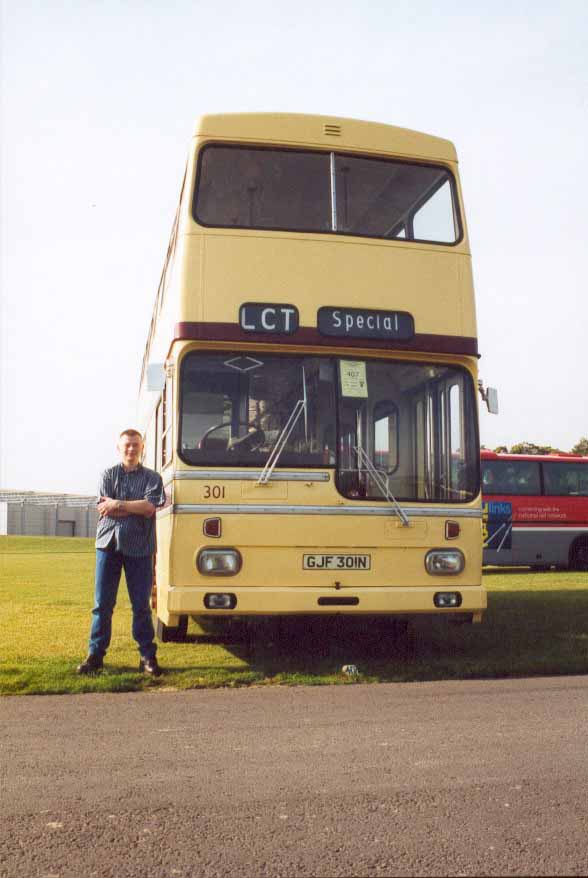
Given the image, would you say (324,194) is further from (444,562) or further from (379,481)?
(444,562)

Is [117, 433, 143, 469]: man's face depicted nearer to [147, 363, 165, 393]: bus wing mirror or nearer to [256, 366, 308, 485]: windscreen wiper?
[147, 363, 165, 393]: bus wing mirror

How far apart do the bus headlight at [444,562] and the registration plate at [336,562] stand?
522 millimetres

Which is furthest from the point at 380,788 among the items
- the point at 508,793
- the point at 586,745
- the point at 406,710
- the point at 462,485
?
the point at 462,485

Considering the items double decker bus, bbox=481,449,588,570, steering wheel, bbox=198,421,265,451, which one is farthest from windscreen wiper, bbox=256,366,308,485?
double decker bus, bbox=481,449,588,570

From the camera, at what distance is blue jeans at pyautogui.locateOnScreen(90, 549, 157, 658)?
26.1 feet

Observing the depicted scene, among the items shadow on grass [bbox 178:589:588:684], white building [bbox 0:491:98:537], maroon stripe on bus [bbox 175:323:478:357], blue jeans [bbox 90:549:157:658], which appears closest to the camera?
blue jeans [bbox 90:549:157:658]

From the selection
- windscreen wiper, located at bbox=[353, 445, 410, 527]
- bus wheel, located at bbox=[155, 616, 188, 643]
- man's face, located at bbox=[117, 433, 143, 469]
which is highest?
man's face, located at bbox=[117, 433, 143, 469]

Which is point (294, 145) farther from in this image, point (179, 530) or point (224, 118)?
point (179, 530)

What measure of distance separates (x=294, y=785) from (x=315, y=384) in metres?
4.14

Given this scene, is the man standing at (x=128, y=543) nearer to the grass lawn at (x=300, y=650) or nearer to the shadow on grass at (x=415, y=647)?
the grass lawn at (x=300, y=650)

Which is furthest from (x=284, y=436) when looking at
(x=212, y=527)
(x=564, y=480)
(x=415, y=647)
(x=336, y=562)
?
(x=564, y=480)

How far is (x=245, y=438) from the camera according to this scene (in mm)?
8062

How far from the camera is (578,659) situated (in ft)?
28.6

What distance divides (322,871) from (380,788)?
1120mm
